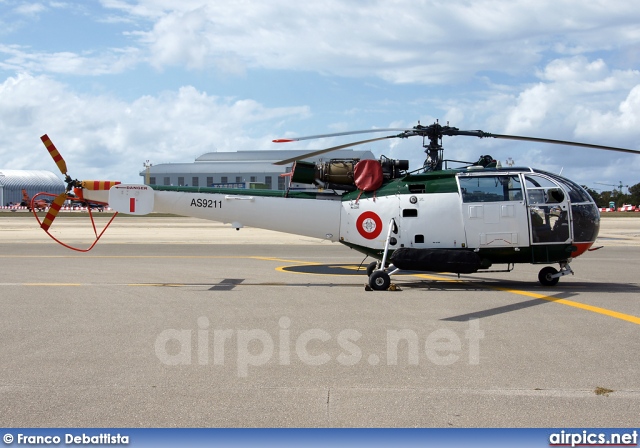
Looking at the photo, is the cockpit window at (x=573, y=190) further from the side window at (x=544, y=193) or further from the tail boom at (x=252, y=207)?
the tail boom at (x=252, y=207)

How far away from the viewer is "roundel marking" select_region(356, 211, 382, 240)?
14305 millimetres

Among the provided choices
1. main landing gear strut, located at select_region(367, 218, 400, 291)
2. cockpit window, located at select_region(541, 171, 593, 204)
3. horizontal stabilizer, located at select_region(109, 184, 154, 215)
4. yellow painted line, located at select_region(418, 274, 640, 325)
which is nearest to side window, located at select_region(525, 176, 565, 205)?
A: cockpit window, located at select_region(541, 171, 593, 204)

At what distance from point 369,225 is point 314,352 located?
6949 millimetres

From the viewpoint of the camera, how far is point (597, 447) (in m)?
4.84

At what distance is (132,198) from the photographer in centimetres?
1495

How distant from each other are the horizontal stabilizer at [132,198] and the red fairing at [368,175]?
490cm

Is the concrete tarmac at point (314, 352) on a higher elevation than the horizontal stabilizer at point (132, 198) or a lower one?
lower

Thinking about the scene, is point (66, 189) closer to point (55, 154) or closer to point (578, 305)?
point (55, 154)

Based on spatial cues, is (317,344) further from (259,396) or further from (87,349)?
(87,349)

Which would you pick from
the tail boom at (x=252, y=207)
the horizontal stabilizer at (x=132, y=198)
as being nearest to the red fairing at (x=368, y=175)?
the tail boom at (x=252, y=207)

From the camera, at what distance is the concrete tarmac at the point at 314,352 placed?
A: 219 inches

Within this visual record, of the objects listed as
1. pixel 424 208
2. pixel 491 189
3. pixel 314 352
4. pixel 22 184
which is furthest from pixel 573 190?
pixel 22 184

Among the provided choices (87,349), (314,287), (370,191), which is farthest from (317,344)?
(370,191)

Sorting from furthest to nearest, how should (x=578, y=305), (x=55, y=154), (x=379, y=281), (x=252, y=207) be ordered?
(x=252, y=207) < (x=55, y=154) < (x=379, y=281) < (x=578, y=305)
